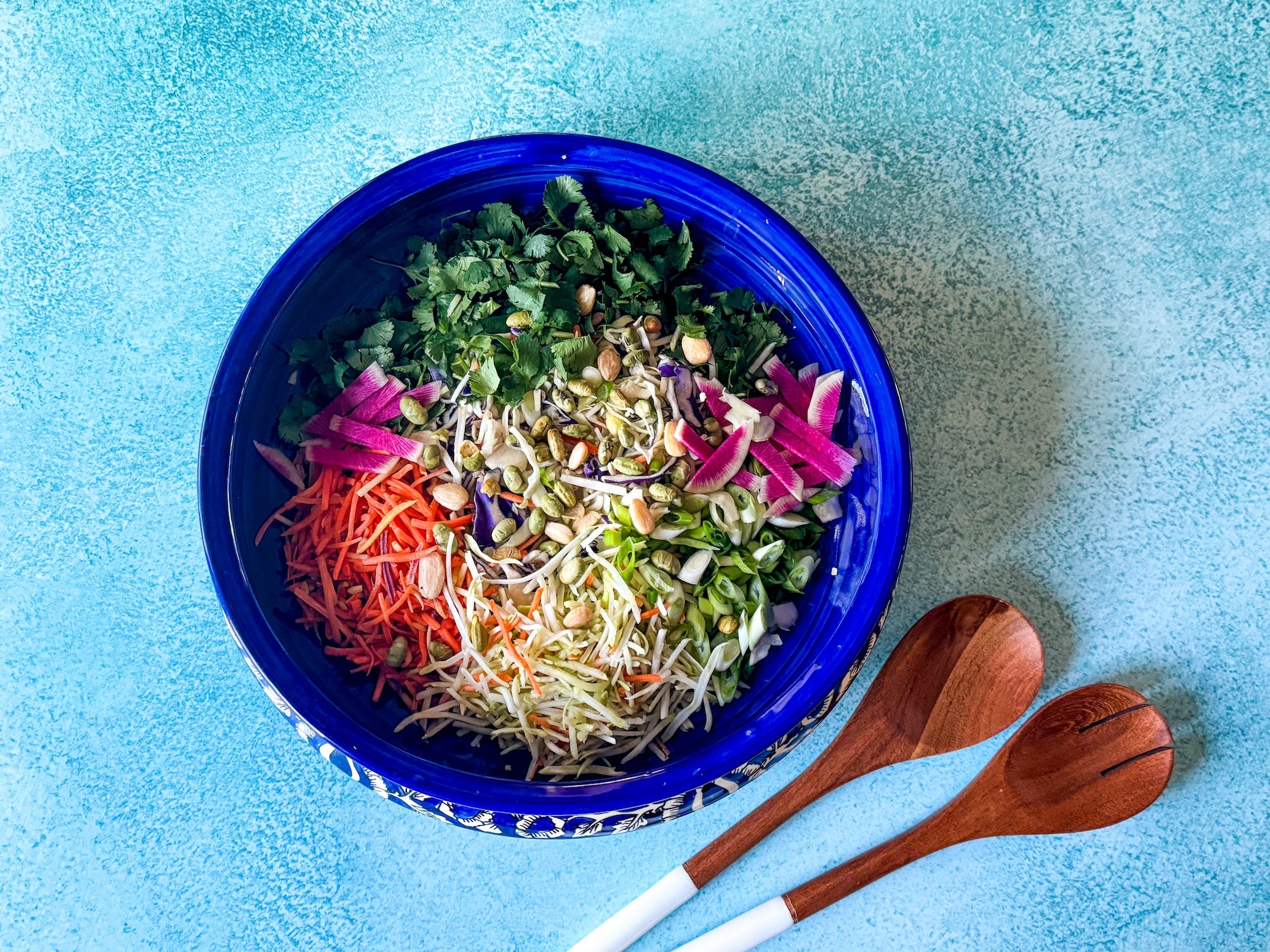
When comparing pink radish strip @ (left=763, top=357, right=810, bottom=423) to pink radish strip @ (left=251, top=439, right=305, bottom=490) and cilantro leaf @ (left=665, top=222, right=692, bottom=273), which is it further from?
pink radish strip @ (left=251, top=439, right=305, bottom=490)

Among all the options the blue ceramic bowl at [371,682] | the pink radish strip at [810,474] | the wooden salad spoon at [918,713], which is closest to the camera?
the blue ceramic bowl at [371,682]

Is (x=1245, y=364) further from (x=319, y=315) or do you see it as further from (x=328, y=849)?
(x=328, y=849)

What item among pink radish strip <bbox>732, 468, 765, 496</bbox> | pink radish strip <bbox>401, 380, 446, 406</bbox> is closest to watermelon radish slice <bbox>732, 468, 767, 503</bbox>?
pink radish strip <bbox>732, 468, 765, 496</bbox>

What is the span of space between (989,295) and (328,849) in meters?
1.97

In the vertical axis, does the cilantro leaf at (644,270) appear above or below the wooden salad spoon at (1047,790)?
above

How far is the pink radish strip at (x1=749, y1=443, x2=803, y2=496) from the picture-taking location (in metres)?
1.72

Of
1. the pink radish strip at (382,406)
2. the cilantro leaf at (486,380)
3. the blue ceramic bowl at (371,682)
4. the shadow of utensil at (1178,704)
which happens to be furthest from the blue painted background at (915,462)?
the cilantro leaf at (486,380)

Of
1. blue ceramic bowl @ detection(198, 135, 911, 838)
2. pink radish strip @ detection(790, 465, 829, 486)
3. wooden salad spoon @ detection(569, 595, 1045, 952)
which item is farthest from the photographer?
wooden salad spoon @ detection(569, 595, 1045, 952)

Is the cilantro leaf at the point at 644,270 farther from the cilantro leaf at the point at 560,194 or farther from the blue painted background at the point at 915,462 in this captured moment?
the blue painted background at the point at 915,462

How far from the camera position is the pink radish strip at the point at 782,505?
174cm

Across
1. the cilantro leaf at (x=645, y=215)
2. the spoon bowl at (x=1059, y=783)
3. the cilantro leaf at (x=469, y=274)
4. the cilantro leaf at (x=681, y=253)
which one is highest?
the cilantro leaf at (x=645, y=215)

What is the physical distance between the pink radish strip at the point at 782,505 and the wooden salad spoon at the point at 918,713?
46 cm

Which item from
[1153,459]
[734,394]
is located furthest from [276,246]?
[1153,459]

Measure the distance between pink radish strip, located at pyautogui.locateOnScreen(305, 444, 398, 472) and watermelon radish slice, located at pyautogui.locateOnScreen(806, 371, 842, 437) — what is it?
83 cm
